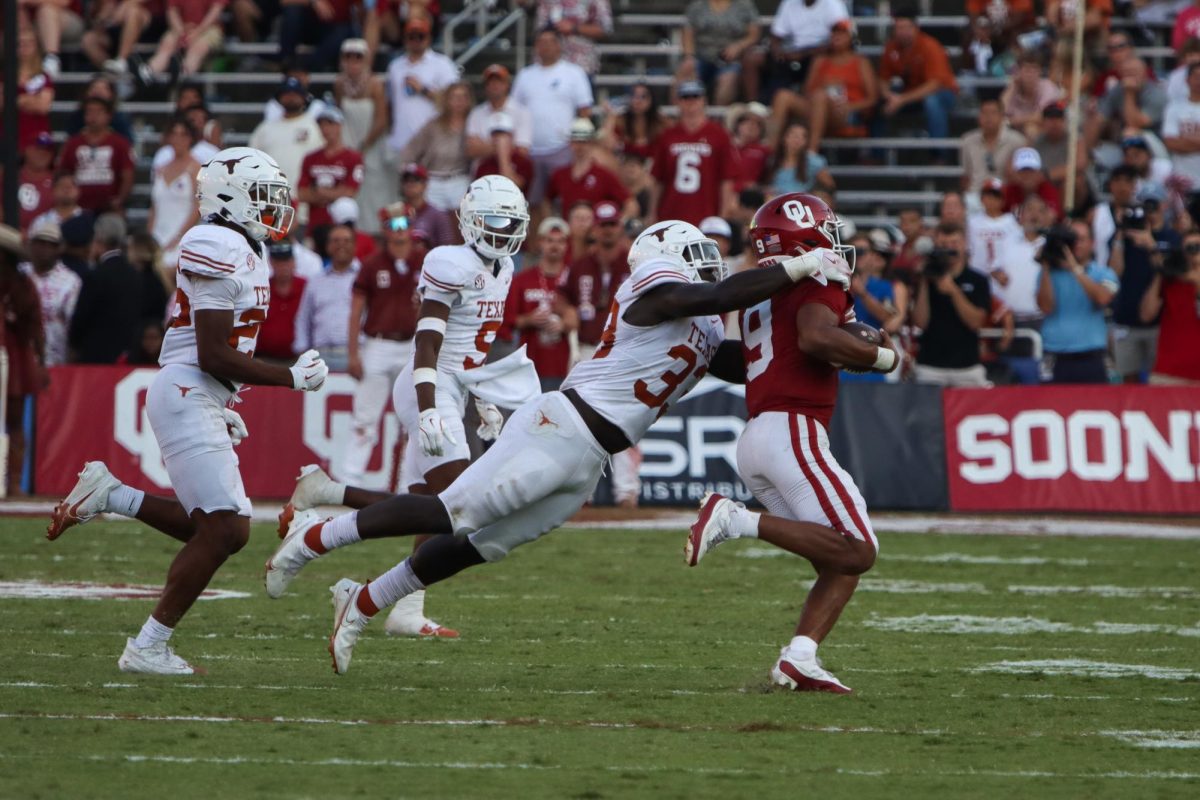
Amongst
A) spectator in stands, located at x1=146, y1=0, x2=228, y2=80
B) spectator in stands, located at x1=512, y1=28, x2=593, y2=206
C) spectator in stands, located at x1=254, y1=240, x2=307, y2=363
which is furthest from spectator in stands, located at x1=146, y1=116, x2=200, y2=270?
spectator in stands, located at x1=146, y1=0, x2=228, y2=80

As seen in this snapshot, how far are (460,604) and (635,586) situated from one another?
1.08 meters

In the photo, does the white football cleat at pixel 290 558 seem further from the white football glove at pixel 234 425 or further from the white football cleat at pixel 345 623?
the white football glove at pixel 234 425

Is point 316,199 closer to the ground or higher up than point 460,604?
higher up

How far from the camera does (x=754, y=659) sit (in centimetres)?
728

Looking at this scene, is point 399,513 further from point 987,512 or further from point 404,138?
point 404,138

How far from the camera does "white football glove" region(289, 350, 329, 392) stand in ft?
21.3

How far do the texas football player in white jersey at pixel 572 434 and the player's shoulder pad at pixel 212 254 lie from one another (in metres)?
0.97

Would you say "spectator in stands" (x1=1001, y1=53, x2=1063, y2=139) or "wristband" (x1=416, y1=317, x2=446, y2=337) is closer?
"wristband" (x1=416, y1=317, x2=446, y2=337)

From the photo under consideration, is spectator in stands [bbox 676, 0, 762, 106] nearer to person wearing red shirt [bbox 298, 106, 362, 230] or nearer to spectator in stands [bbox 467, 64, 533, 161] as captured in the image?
spectator in stands [bbox 467, 64, 533, 161]

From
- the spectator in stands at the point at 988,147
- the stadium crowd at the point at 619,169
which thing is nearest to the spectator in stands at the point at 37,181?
the stadium crowd at the point at 619,169

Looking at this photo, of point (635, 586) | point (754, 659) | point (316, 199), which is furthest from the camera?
point (316, 199)

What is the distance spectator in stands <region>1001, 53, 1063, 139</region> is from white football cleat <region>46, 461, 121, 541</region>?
11003 mm

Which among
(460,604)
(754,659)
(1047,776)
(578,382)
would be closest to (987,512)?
(460,604)

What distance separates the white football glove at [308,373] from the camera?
6496 millimetres
